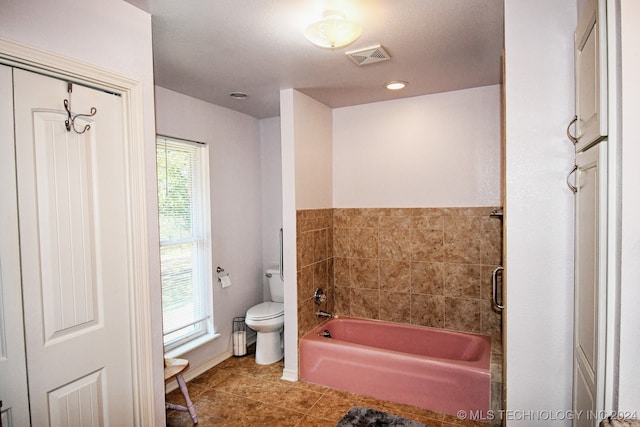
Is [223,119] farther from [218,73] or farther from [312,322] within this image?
[312,322]

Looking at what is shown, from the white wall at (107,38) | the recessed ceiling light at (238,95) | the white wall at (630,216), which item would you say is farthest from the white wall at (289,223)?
the white wall at (630,216)

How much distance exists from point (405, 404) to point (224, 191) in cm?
249

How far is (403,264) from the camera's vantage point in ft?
11.7

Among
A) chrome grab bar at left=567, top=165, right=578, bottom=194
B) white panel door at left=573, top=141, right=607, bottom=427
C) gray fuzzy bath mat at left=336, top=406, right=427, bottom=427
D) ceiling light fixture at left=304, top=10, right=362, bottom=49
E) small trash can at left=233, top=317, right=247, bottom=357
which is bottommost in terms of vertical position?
gray fuzzy bath mat at left=336, top=406, right=427, bottom=427


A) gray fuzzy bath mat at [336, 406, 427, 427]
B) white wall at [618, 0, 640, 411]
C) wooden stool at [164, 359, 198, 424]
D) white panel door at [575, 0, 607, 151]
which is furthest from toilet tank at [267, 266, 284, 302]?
white wall at [618, 0, 640, 411]

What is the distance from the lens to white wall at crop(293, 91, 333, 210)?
3.25 m

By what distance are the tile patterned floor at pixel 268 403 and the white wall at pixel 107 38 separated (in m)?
0.88

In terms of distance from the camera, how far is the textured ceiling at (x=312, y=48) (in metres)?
1.89

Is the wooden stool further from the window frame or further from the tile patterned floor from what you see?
the window frame

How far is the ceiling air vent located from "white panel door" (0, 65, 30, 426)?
1822 mm

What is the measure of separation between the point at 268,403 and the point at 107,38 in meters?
2.61

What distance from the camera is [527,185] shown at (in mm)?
1661

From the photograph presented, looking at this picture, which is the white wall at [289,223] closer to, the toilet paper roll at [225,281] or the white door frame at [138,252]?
the toilet paper roll at [225,281]

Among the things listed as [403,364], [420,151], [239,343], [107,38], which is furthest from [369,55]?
[239,343]
